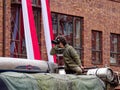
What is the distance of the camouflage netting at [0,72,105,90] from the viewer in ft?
22.1

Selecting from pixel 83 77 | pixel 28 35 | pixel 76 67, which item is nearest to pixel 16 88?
pixel 83 77

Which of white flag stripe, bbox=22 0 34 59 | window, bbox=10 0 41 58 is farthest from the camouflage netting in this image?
window, bbox=10 0 41 58

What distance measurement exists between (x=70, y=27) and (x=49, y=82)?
13.6m

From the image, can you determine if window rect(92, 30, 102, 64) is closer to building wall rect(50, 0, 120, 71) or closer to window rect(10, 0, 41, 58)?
building wall rect(50, 0, 120, 71)

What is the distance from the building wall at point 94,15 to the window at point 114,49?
31cm

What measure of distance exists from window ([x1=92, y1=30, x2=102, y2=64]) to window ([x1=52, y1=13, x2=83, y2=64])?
1025 mm

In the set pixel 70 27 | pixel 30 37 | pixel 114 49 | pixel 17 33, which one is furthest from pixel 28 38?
pixel 114 49

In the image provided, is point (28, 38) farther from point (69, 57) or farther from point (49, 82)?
point (49, 82)

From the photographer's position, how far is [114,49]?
23453 mm

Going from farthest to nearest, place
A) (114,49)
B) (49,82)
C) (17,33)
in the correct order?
(114,49)
(17,33)
(49,82)

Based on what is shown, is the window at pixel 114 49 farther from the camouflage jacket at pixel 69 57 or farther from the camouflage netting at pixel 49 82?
the camouflage netting at pixel 49 82

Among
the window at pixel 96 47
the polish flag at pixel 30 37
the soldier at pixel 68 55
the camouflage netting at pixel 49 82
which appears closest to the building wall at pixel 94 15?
the window at pixel 96 47

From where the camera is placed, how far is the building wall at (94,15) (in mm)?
20462

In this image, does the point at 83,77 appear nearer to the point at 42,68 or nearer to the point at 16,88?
the point at 42,68
